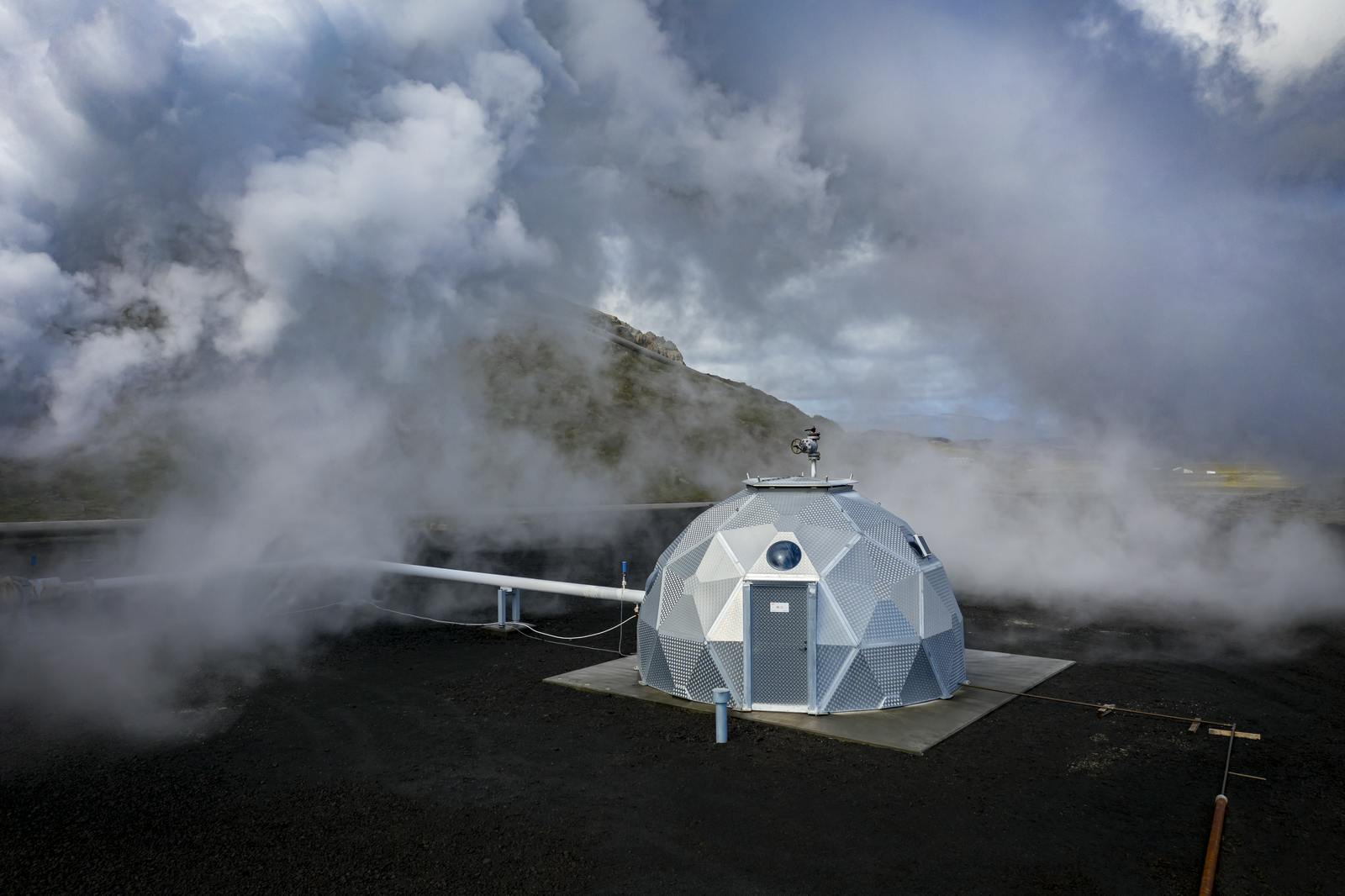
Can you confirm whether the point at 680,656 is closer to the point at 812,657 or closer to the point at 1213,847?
the point at 812,657

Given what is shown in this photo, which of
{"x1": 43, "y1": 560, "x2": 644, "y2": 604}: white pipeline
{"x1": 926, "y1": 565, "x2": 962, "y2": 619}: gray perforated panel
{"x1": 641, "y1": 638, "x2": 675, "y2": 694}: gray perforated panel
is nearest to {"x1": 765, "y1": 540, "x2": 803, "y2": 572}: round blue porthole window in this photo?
{"x1": 926, "y1": 565, "x2": 962, "y2": 619}: gray perforated panel

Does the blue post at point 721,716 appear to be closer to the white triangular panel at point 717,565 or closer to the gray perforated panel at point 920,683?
the white triangular panel at point 717,565

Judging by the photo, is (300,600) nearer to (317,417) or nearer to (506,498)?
(317,417)

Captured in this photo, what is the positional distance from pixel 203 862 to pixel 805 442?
10314mm

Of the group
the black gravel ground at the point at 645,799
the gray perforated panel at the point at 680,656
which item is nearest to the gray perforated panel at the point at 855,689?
the black gravel ground at the point at 645,799

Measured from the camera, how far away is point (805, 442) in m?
14.5

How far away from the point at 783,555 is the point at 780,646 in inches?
51.2

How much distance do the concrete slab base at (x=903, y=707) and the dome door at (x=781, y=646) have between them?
24 centimetres

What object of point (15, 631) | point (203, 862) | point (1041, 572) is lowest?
point (203, 862)

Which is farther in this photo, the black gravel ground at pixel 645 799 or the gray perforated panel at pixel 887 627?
the gray perforated panel at pixel 887 627

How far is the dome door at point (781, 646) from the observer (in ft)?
38.5

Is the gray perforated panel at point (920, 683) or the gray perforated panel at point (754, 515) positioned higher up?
the gray perforated panel at point (754, 515)

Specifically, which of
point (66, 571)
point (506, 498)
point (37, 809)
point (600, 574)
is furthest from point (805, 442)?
point (506, 498)

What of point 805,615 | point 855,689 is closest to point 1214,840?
point 855,689
